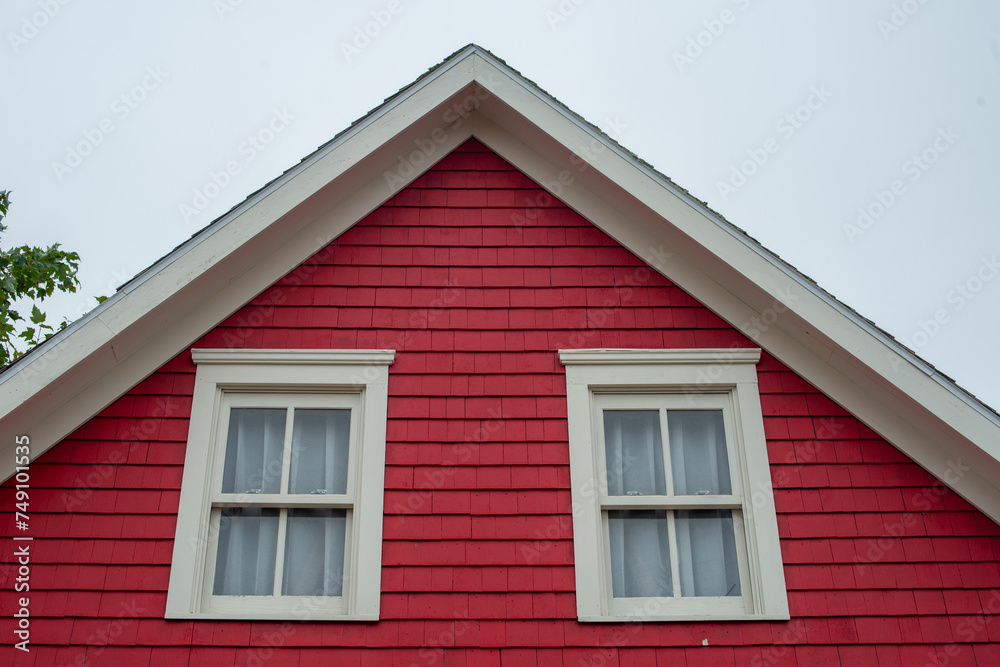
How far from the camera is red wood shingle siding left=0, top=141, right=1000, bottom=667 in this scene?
5.14m

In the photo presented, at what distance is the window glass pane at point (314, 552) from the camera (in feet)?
17.8

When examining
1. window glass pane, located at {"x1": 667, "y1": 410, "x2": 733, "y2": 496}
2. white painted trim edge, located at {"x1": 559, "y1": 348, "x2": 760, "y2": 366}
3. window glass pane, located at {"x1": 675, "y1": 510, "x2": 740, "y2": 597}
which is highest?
white painted trim edge, located at {"x1": 559, "y1": 348, "x2": 760, "y2": 366}

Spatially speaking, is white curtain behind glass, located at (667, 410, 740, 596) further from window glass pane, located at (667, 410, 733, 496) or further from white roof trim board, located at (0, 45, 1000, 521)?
white roof trim board, located at (0, 45, 1000, 521)

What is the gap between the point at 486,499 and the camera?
217 inches

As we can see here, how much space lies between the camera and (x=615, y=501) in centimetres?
560

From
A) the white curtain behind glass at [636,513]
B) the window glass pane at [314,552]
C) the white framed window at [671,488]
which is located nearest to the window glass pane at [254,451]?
the window glass pane at [314,552]

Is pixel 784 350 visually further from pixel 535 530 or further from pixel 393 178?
pixel 393 178

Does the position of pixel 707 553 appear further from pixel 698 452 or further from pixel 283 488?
pixel 283 488

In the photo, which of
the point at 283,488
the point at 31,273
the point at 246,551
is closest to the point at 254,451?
the point at 283,488

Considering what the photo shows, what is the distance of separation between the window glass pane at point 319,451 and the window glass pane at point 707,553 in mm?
2287

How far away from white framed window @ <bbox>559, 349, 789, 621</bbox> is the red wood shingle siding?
0.35 feet

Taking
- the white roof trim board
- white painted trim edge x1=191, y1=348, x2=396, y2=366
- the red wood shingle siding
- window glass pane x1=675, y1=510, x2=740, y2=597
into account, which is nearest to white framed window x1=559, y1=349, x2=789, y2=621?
window glass pane x1=675, y1=510, x2=740, y2=597

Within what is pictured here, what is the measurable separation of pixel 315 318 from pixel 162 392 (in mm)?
1145

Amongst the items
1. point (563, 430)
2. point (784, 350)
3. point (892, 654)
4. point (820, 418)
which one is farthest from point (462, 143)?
point (892, 654)
